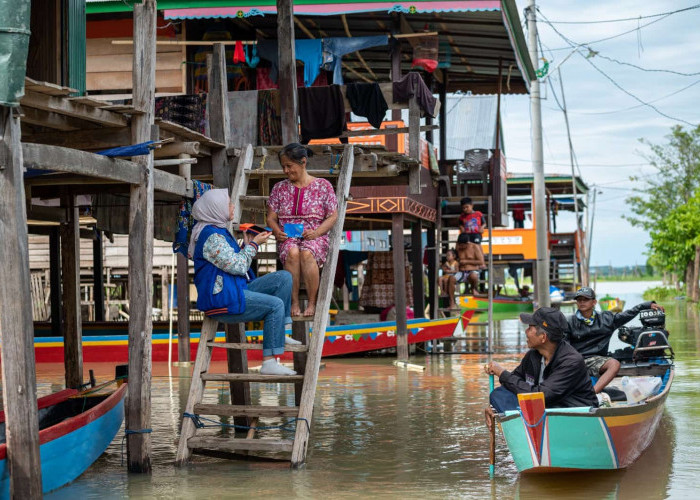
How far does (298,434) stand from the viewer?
8047 millimetres

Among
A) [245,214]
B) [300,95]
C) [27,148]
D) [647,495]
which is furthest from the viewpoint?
[300,95]

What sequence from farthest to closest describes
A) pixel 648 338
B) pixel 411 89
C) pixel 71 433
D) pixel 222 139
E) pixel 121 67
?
pixel 121 67, pixel 411 89, pixel 648 338, pixel 222 139, pixel 71 433

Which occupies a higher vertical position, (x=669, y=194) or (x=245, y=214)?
(x=669, y=194)

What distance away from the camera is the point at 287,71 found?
1002 centimetres

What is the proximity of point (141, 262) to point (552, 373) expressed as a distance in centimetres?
338

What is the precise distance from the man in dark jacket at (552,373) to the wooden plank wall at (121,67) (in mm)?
10269

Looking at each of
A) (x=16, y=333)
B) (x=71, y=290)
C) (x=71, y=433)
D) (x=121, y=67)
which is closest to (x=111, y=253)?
(x=121, y=67)

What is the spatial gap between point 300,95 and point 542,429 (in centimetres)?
741

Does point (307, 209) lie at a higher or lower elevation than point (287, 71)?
lower

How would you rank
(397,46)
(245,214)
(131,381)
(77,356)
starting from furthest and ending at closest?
(397,46)
(77,356)
(245,214)
(131,381)

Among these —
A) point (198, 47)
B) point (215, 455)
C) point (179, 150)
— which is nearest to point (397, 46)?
point (198, 47)

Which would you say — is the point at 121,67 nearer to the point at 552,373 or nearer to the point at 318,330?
the point at 318,330

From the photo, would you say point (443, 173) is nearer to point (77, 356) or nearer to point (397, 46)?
point (397, 46)

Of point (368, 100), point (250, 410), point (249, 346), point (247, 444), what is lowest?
point (247, 444)
